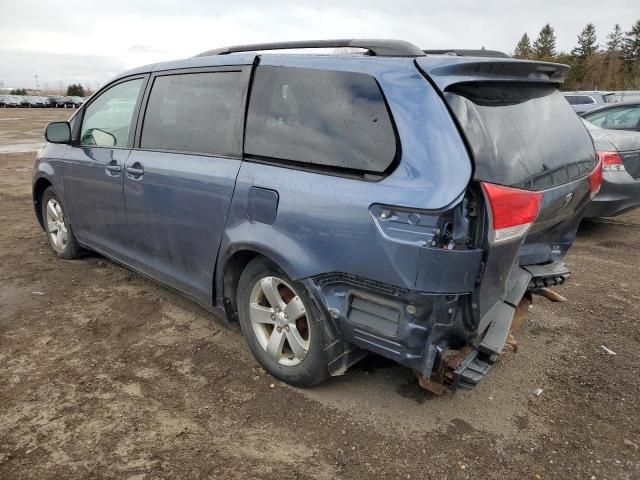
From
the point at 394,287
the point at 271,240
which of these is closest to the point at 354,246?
the point at 394,287

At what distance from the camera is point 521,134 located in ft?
8.43

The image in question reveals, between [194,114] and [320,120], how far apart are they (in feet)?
3.70

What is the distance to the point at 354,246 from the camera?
94.5 inches

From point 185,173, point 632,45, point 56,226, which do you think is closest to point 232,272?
point 185,173

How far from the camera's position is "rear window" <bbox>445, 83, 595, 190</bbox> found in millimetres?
2301

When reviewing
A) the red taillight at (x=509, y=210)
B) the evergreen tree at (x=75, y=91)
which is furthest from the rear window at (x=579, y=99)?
the evergreen tree at (x=75, y=91)

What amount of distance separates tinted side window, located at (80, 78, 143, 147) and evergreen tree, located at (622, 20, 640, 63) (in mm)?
83714

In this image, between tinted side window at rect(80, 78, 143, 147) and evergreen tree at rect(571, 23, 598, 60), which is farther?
evergreen tree at rect(571, 23, 598, 60)

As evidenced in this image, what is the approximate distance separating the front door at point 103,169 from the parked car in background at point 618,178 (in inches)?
190

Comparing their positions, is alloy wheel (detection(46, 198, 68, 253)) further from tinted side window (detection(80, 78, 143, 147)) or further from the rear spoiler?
the rear spoiler

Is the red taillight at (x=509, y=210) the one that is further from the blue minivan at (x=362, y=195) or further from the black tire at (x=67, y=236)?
the black tire at (x=67, y=236)

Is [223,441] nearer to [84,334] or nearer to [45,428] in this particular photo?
[45,428]

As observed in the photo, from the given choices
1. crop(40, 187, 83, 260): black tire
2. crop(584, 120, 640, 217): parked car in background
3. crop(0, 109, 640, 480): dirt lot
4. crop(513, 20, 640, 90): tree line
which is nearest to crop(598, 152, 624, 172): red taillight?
crop(584, 120, 640, 217): parked car in background

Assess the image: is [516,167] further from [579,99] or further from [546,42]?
[546,42]
